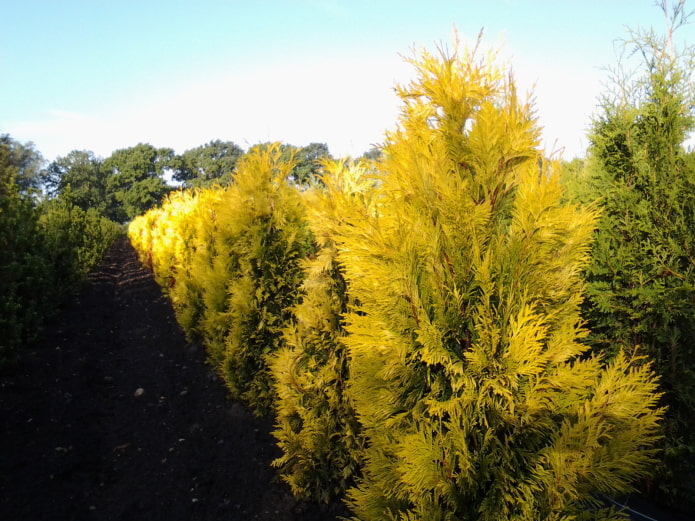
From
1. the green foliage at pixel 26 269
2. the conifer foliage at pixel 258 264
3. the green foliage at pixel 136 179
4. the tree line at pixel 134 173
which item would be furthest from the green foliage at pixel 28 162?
the conifer foliage at pixel 258 264

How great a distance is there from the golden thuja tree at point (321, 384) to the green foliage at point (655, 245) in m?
2.54

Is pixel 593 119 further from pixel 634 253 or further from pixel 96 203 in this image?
pixel 96 203

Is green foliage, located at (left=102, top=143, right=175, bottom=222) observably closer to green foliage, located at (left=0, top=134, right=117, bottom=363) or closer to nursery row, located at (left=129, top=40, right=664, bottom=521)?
green foliage, located at (left=0, top=134, right=117, bottom=363)

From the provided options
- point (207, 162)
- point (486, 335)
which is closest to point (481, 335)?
point (486, 335)

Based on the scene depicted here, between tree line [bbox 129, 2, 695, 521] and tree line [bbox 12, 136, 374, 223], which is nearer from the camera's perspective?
tree line [bbox 129, 2, 695, 521]

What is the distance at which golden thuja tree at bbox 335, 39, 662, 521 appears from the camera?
2.11m

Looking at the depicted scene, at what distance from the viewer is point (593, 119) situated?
187 inches

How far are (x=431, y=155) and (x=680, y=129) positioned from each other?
334cm

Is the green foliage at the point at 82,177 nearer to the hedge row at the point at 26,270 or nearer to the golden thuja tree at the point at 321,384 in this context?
the hedge row at the point at 26,270

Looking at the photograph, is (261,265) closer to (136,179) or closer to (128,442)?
(128,442)

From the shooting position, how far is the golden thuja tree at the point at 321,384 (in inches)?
158

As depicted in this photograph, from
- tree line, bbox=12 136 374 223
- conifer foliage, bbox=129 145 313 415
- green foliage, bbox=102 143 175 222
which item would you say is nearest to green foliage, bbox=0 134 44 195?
tree line, bbox=12 136 374 223

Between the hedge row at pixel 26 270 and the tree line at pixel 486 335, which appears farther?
the hedge row at pixel 26 270

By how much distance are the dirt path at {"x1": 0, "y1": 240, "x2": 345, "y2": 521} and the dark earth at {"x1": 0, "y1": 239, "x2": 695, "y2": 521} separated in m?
0.01
